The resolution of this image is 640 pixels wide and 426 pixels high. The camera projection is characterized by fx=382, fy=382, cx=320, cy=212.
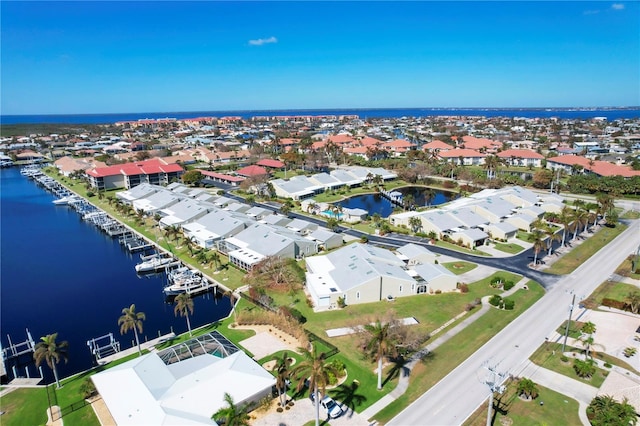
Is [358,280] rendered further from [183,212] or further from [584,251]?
[183,212]

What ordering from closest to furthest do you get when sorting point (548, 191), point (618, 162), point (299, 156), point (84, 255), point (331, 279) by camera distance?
1. point (331, 279)
2. point (84, 255)
3. point (548, 191)
4. point (618, 162)
5. point (299, 156)

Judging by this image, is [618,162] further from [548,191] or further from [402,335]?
[402,335]

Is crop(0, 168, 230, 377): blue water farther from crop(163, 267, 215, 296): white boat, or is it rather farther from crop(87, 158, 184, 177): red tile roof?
crop(87, 158, 184, 177): red tile roof

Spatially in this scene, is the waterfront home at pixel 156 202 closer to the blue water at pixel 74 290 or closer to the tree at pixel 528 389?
the blue water at pixel 74 290

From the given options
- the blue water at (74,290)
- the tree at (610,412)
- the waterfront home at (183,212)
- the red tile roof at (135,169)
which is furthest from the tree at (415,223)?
the red tile roof at (135,169)

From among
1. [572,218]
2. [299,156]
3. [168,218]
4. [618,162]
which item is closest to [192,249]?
[168,218]

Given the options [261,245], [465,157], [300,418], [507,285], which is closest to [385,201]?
[261,245]
